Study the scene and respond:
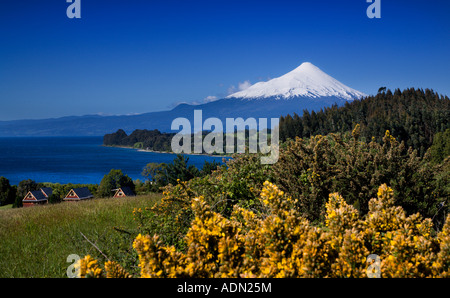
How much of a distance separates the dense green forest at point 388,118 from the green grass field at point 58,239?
191 feet

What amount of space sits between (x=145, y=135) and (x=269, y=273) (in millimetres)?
148714

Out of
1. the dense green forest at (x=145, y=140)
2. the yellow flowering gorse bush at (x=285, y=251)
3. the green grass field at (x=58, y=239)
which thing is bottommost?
the green grass field at (x=58, y=239)

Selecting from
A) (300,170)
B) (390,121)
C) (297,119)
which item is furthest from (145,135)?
(300,170)

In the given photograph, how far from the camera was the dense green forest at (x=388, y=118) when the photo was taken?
203ft

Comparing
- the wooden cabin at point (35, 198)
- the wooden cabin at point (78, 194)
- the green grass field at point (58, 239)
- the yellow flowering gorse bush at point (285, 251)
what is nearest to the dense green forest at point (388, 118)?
the wooden cabin at point (78, 194)

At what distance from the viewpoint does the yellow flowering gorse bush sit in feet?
6.40

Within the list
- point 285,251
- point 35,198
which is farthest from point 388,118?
point 285,251

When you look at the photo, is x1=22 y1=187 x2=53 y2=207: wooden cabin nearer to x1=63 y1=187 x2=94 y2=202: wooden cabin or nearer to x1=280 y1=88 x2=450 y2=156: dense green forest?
x1=63 y1=187 x2=94 y2=202: wooden cabin

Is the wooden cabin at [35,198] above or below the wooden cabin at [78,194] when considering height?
below

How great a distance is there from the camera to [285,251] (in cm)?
206

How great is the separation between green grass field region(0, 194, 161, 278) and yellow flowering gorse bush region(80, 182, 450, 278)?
79.5 inches

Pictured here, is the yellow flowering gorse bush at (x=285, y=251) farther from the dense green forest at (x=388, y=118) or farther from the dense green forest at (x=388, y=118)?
the dense green forest at (x=388, y=118)

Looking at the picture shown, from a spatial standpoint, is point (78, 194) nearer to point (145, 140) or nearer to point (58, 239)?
point (58, 239)

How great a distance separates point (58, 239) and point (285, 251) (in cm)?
472
